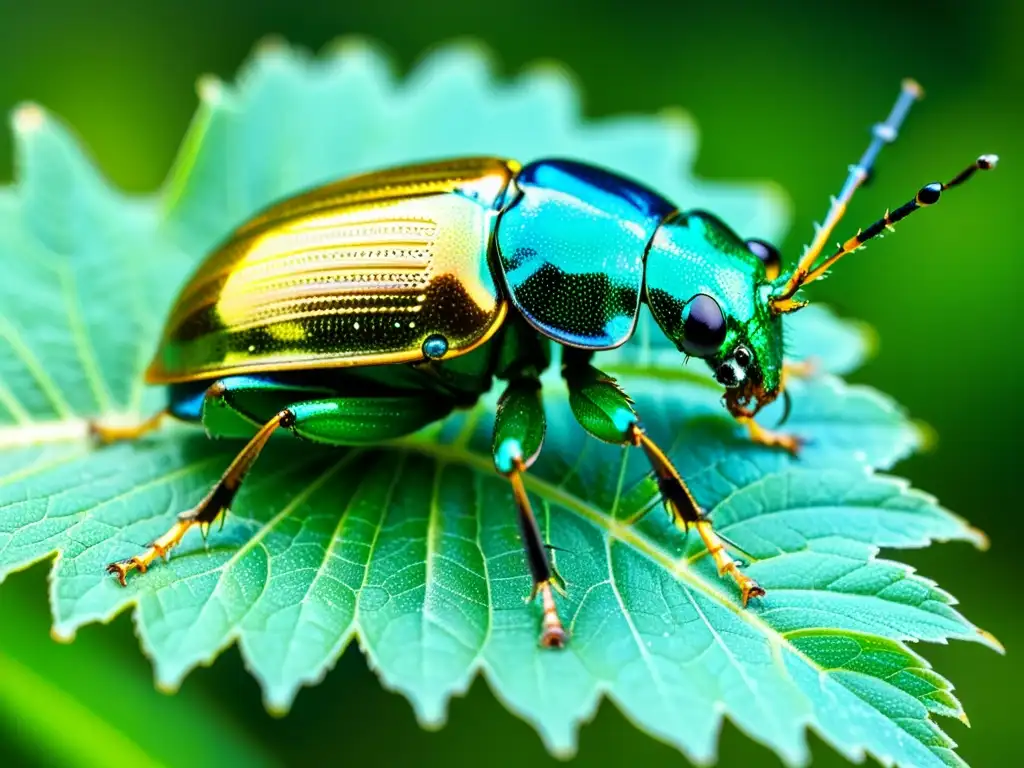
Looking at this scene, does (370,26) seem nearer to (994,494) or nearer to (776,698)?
(994,494)

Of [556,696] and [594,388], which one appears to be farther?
[594,388]

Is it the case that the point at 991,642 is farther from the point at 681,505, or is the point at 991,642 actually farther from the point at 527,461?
the point at 527,461

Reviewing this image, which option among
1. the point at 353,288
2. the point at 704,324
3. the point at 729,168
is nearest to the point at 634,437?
the point at 704,324

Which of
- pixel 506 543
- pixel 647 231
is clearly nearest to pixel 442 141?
pixel 647 231

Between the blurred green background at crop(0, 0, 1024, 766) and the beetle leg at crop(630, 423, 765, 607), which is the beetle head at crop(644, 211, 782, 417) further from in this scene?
the blurred green background at crop(0, 0, 1024, 766)

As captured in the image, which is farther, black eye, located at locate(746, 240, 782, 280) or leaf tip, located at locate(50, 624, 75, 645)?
black eye, located at locate(746, 240, 782, 280)

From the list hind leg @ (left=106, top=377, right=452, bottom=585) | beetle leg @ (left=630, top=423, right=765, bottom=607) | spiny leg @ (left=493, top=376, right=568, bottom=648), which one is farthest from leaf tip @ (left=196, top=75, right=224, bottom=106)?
beetle leg @ (left=630, top=423, right=765, bottom=607)

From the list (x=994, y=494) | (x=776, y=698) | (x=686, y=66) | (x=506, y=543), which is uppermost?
(x=686, y=66)

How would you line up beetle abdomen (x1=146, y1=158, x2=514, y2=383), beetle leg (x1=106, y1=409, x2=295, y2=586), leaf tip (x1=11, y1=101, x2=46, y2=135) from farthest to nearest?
leaf tip (x1=11, y1=101, x2=46, y2=135) → beetle abdomen (x1=146, y1=158, x2=514, y2=383) → beetle leg (x1=106, y1=409, x2=295, y2=586)
